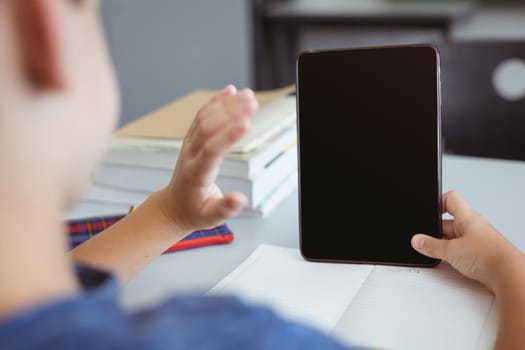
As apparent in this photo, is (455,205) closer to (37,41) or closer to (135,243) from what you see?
(135,243)

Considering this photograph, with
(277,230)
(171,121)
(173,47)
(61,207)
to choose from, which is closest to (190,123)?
(171,121)

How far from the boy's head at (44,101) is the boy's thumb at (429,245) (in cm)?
42

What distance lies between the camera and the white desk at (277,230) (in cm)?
70

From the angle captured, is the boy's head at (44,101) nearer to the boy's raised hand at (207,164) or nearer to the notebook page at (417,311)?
the boy's raised hand at (207,164)

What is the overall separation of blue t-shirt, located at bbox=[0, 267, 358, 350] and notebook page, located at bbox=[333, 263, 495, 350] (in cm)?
24

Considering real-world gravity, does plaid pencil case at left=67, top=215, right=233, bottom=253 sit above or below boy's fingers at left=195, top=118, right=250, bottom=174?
below

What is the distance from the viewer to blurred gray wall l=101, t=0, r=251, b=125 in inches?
102

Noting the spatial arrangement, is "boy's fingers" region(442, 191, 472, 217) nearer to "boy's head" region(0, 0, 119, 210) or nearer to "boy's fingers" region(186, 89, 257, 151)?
"boy's fingers" region(186, 89, 257, 151)

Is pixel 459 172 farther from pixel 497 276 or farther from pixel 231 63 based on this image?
pixel 231 63

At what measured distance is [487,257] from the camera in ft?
1.99

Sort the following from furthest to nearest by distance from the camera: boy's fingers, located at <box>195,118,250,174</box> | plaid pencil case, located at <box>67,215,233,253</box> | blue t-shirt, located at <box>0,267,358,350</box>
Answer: plaid pencil case, located at <box>67,215,233,253</box>
boy's fingers, located at <box>195,118,250,174</box>
blue t-shirt, located at <box>0,267,358,350</box>

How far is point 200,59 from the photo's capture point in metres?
2.64

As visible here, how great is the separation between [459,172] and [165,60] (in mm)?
1863

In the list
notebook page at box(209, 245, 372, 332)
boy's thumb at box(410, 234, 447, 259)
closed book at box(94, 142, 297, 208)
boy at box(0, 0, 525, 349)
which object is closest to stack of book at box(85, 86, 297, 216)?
closed book at box(94, 142, 297, 208)
